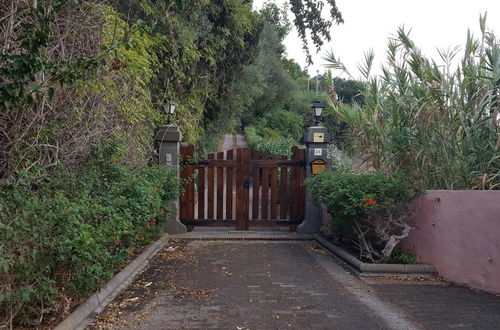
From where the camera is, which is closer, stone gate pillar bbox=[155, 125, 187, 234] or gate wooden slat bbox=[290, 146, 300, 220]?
stone gate pillar bbox=[155, 125, 187, 234]

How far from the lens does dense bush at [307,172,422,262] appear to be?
20.4ft

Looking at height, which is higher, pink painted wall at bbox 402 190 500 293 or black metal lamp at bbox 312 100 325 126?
black metal lamp at bbox 312 100 325 126

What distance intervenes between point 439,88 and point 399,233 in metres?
2.43

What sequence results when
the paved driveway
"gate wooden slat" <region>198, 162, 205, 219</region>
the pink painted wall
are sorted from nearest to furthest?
the paved driveway
the pink painted wall
"gate wooden slat" <region>198, 162, 205, 219</region>

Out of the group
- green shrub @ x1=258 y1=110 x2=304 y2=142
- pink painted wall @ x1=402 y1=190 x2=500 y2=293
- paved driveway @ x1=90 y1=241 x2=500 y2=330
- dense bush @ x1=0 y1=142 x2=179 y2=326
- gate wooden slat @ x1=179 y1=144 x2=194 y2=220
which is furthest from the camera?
green shrub @ x1=258 y1=110 x2=304 y2=142

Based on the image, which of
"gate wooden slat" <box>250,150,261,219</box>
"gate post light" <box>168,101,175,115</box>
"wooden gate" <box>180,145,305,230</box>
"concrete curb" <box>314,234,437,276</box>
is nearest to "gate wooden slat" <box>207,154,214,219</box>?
"wooden gate" <box>180,145,305,230</box>

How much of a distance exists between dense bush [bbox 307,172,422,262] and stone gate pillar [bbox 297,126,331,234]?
6.43 ft

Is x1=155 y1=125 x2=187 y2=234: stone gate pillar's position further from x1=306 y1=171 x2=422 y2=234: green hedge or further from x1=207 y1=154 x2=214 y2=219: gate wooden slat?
x1=306 y1=171 x2=422 y2=234: green hedge

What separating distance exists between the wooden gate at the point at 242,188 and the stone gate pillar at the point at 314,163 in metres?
0.19

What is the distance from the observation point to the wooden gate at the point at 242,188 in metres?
9.28

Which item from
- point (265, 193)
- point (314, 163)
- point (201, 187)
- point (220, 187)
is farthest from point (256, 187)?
point (314, 163)

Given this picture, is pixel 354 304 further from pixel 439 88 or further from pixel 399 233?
pixel 439 88

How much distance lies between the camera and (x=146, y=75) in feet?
24.5

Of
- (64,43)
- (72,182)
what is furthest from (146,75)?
(72,182)
